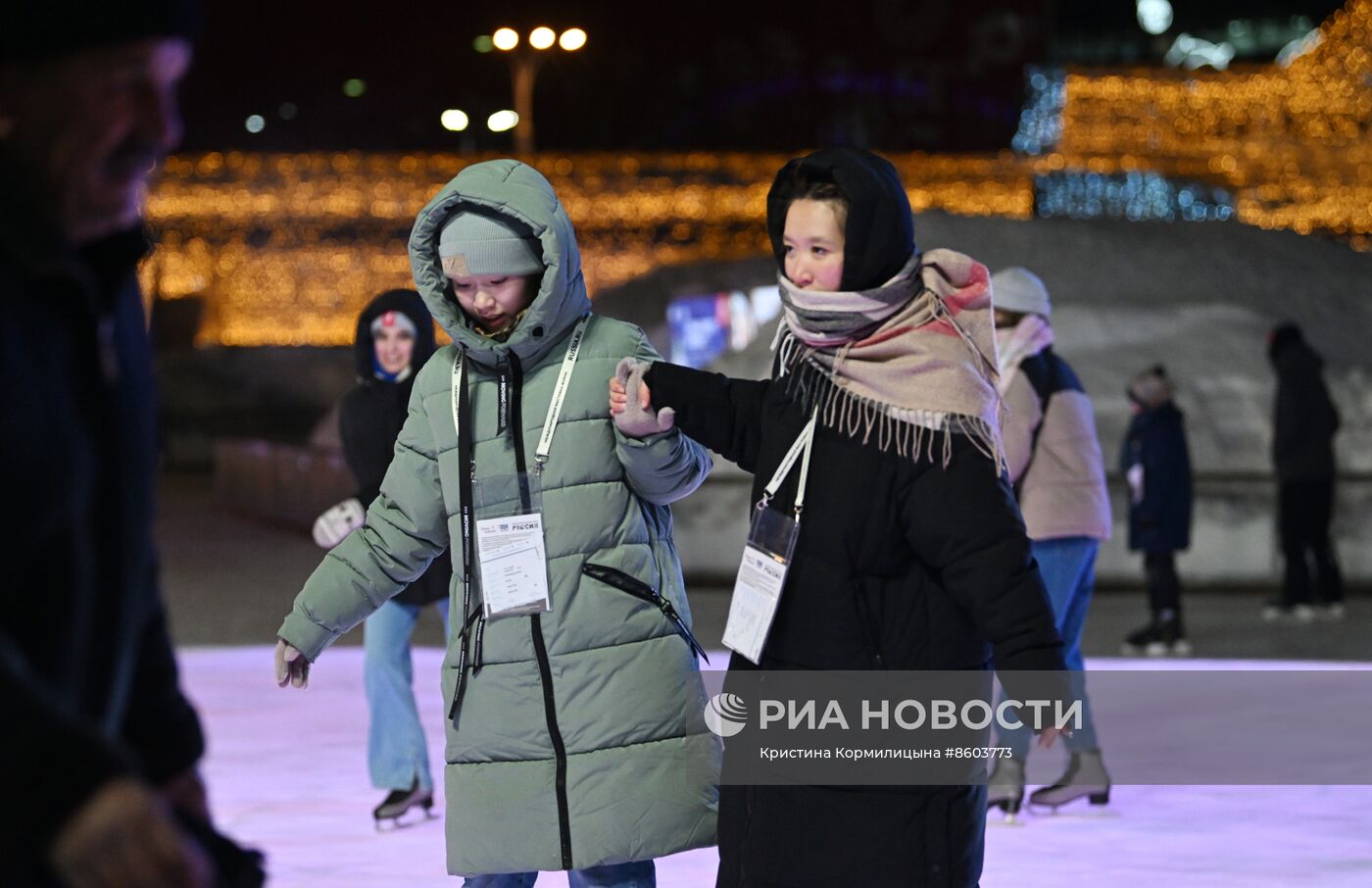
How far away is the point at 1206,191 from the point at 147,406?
30.0 m

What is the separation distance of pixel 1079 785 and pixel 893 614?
11.2 feet

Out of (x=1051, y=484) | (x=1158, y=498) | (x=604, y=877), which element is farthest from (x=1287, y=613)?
(x=604, y=877)

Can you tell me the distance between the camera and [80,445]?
175 cm

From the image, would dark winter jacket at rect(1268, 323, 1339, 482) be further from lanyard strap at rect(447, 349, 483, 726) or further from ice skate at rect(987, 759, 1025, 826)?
lanyard strap at rect(447, 349, 483, 726)

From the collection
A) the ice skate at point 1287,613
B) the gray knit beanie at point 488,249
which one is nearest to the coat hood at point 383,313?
the gray knit beanie at point 488,249

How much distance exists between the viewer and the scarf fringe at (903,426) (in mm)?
3496

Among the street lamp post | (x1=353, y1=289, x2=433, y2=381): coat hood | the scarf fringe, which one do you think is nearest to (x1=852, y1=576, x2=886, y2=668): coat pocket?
the scarf fringe

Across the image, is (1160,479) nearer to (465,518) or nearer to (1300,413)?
(1300,413)

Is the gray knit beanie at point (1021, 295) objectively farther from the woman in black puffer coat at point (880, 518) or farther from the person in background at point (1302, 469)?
the person in background at point (1302, 469)

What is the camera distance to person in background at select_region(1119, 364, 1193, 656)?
10.6 meters

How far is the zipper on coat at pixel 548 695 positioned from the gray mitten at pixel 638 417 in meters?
0.21

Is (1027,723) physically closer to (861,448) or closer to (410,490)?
(861,448)

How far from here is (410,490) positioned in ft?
13.4

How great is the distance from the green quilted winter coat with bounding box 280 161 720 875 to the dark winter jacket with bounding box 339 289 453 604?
2.45 metres
